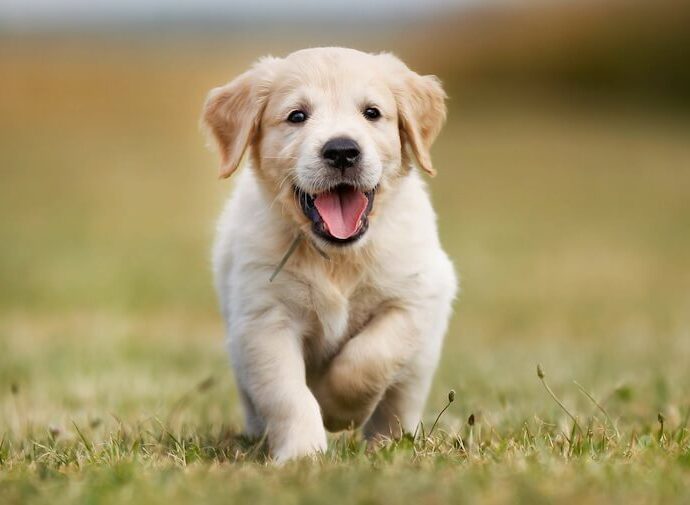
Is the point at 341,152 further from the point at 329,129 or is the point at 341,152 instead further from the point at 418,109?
the point at 418,109

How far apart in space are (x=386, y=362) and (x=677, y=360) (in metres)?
3.18

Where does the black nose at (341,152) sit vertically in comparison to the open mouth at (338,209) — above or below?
above

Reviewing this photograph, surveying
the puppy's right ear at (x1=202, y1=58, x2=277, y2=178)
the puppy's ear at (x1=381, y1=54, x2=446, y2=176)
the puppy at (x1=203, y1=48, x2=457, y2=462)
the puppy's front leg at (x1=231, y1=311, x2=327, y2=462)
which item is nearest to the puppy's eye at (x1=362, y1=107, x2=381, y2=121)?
the puppy at (x1=203, y1=48, x2=457, y2=462)

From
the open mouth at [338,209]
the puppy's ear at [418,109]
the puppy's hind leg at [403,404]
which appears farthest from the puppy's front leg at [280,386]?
the puppy's ear at [418,109]

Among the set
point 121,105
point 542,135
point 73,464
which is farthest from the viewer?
point 121,105

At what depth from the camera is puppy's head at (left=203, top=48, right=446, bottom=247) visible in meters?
3.60

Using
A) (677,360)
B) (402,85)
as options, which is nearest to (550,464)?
(402,85)

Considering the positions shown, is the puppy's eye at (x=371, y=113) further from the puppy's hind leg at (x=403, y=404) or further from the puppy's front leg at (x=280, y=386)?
the puppy's hind leg at (x=403, y=404)

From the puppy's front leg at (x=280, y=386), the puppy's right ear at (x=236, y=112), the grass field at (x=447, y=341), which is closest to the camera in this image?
the grass field at (x=447, y=341)

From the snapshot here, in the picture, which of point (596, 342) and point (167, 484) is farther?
point (596, 342)

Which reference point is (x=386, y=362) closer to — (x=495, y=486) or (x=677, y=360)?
(x=495, y=486)

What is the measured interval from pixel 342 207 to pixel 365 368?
55 cm

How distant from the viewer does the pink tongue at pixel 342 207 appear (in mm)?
3654

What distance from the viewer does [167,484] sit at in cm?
259
